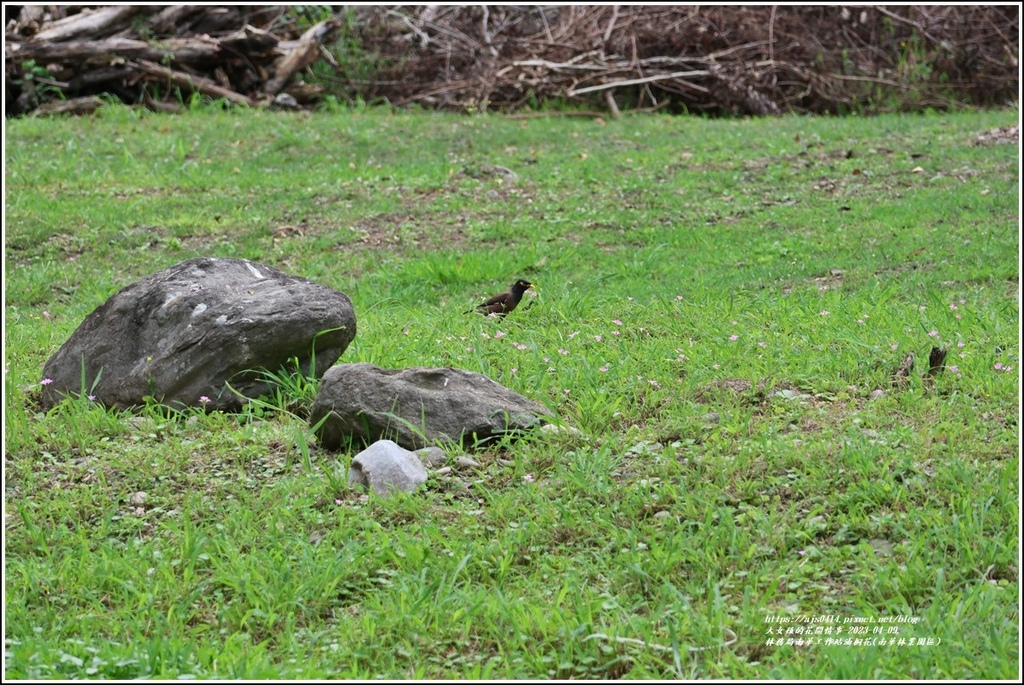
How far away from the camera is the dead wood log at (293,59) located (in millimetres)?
14933

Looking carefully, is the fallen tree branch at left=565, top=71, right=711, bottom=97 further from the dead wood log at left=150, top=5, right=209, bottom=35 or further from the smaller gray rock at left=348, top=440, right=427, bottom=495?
the smaller gray rock at left=348, top=440, right=427, bottom=495

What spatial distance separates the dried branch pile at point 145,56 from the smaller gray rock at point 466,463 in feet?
34.7

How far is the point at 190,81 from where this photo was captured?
14.2 m

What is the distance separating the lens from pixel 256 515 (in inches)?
173

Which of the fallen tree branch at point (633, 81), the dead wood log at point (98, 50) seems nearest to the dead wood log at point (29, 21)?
the dead wood log at point (98, 50)

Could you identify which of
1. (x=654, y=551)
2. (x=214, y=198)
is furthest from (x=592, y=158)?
(x=654, y=551)

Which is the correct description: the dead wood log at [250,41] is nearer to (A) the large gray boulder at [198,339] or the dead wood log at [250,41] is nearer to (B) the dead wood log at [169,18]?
(B) the dead wood log at [169,18]

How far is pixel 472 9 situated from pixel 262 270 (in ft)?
37.1

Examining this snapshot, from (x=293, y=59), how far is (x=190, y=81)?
4.96ft

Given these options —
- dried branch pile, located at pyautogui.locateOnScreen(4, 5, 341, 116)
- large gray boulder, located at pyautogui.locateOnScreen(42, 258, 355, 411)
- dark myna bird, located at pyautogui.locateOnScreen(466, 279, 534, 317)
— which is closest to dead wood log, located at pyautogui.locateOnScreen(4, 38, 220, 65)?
dried branch pile, located at pyautogui.locateOnScreen(4, 5, 341, 116)

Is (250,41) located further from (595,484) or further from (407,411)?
(595,484)

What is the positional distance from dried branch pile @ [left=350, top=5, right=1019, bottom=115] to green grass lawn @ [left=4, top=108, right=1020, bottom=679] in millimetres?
6269

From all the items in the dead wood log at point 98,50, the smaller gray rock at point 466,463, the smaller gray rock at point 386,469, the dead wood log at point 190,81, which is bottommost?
the dead wood log at point 190,81

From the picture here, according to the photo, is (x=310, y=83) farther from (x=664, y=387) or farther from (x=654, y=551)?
(x=654, y=551)
